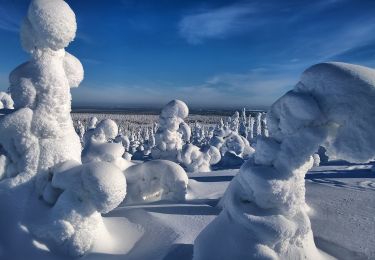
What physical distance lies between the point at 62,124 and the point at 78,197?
1.05m

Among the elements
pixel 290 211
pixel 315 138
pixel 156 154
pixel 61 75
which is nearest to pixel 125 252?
pixel 290 211

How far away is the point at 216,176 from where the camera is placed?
8750 millimetres

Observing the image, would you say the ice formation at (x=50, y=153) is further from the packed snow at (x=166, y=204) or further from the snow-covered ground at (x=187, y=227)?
the snow-covered ground at (x=187, y=227)

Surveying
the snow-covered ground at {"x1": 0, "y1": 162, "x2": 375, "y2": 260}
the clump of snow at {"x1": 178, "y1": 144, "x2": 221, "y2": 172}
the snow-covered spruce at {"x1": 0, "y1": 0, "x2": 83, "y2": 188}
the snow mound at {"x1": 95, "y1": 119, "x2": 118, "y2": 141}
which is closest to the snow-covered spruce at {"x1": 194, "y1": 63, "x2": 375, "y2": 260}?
the snow-covered ground at {"x1": 0, "y1": 162, "x2": 375, "y2": 260}

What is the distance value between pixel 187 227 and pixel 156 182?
62.6 inches

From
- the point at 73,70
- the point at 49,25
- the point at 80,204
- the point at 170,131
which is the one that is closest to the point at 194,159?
the point at 170,131

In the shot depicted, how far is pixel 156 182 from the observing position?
20.1 ft

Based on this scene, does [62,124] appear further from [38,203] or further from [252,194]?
[252,194]

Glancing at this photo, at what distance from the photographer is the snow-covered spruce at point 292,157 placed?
2.90 m

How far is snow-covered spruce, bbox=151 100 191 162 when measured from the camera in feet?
38.6

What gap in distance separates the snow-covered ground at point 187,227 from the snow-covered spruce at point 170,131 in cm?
558

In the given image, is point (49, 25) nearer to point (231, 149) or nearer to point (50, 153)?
point (50, 153)

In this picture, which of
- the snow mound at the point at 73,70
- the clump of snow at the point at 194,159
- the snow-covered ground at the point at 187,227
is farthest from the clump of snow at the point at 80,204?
the clump of snow at the point at 194,159

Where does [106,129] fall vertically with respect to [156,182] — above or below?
above
